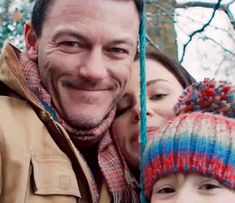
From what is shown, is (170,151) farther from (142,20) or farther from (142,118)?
(142,20)

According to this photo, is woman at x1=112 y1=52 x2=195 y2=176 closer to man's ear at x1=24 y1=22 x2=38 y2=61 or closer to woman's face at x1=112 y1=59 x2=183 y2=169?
woman's face at x1=112 y1=59 x2=183 y2=169

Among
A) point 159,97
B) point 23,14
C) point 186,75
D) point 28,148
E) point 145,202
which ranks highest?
point 23,14

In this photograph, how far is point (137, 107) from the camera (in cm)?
189

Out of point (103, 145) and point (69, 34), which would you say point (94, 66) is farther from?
point (103, 145)

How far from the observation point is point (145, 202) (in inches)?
64.1

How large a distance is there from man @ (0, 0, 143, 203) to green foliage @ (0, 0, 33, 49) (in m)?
2.47

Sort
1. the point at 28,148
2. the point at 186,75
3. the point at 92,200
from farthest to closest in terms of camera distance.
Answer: the point at 186,75, the point at 92,200, the point at 28,148

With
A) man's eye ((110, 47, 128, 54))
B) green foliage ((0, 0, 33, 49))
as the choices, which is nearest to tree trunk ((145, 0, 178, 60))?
green foliage ((0, 0, 33, 49))

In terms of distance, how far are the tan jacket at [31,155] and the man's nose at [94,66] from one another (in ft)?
0.59

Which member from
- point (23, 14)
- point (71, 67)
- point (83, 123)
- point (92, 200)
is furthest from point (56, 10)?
point (23, 14)

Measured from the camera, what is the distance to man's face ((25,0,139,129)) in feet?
5.90

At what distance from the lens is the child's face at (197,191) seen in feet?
4.62

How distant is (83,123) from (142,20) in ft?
1.40

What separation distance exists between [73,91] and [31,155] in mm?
309
